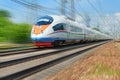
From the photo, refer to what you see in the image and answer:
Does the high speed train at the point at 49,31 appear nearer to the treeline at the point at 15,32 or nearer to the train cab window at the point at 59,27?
the train cab window at the point at 59,27

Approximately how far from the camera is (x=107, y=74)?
8.92 metres

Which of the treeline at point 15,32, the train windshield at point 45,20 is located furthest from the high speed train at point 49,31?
the treeline at point 15,32

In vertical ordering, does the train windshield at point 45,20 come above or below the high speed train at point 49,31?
above

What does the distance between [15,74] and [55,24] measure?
18.0 metres

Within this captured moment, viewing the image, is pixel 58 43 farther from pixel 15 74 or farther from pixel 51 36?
pixel 15 74

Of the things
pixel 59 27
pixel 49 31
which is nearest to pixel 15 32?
pixel 59 27

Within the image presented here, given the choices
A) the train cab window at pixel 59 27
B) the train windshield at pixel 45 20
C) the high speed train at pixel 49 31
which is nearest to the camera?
the high speed train at pixel 49 31

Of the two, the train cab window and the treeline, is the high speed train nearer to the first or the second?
the train cab window

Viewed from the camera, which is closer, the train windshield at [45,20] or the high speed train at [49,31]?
the high speed train at [49,31]

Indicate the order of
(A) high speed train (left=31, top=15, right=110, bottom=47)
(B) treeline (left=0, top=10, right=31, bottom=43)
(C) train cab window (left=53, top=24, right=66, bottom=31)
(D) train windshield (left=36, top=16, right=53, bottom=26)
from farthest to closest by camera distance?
(B) treeline (left=0, top=10, right=31, bottom=43) < (C) train cab window (left=53, top=24, right=66, bottom=31) < (D) train windshield (left=36, top=16, right=53, bottom=26) < (A) high speed train (left=31, top=15, right=110, bottom=47)

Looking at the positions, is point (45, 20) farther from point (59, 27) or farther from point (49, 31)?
point (59, 27)

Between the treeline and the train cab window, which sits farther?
the treeline

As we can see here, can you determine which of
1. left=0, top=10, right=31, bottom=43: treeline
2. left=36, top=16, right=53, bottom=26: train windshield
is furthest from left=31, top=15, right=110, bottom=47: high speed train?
left=0, top=10, right=31, bottom=43: treeline

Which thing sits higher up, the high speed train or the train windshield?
the train windshield
